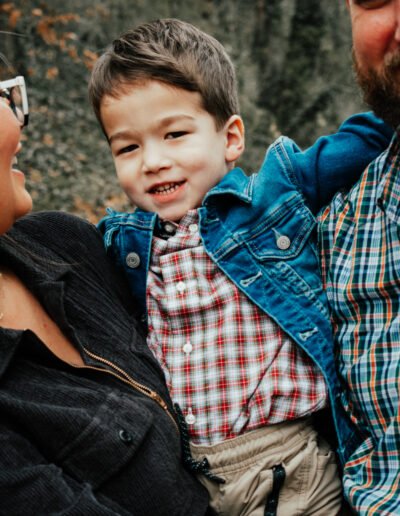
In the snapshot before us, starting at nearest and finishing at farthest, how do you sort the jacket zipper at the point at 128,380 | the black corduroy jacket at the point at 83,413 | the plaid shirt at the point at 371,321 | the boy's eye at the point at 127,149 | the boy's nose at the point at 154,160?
1. the black corduroy jacket at the point at 83,413
2. the plaid shirt at the point at 371,321
3. the jacket zipper at the point at 128,380
4. the boy's nose at the point at 154,160
5. the boy's eye at the point at 127,149

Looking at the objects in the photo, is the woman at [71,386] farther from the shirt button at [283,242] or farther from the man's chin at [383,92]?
the man's chin at [383,92]

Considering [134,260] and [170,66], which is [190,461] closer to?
[134,260]

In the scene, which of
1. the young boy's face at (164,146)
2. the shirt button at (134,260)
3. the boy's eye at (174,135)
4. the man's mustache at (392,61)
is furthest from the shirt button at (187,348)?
the man's mustache at (392,61)

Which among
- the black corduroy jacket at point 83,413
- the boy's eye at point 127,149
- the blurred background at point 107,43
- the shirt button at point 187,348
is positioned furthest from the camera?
the blurred background at point 107,43

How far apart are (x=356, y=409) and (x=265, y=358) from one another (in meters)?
0.31

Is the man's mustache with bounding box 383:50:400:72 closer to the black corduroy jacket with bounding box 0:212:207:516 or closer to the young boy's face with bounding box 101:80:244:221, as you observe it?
the young boy's face with bounding box 101:80:244:221

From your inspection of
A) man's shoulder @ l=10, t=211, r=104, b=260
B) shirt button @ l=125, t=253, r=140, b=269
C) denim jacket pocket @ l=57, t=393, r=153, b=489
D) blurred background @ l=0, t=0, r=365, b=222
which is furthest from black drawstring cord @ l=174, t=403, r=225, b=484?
blurred background @ l=0, t=0, r=365, b=222

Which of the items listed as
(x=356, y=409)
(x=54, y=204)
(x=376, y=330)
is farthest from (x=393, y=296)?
(x=54, y=204)

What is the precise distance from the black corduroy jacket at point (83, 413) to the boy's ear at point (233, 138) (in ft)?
2.14

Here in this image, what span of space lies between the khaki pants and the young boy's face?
785 millimetres

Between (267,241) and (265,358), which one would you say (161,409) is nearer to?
(265,358)

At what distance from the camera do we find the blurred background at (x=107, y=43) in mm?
6402

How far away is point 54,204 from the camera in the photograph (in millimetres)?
6266

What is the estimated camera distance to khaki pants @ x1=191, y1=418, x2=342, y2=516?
83.8 inches
